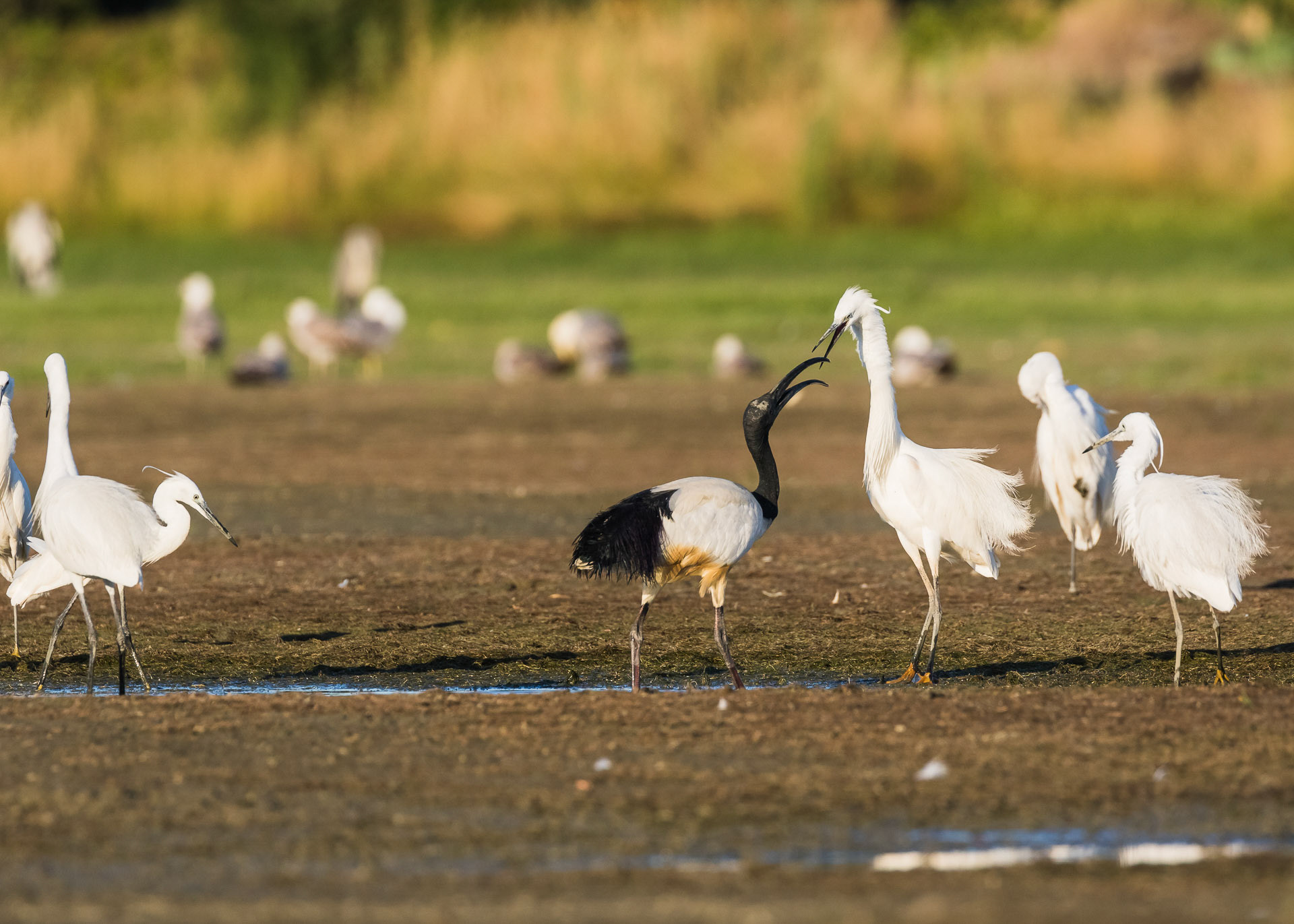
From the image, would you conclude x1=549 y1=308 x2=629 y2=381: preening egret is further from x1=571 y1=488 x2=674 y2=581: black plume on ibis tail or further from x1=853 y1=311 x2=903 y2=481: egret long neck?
x1=571 y1=488 x2=674 y2=581: black plume on ibis tail

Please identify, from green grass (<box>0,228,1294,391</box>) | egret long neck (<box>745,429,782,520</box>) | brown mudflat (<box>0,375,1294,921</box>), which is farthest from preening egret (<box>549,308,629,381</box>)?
egret long neck (<box>745,429,782,520</box>)

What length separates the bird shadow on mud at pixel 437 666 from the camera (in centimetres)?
805

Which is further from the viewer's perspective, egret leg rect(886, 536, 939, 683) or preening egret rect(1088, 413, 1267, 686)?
egret leg rect(886, 536, 939, 683)

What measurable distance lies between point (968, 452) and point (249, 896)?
4.30 meters


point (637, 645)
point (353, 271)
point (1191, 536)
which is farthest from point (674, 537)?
point (353, 271)

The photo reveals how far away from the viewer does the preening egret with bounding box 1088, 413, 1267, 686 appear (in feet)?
24.3

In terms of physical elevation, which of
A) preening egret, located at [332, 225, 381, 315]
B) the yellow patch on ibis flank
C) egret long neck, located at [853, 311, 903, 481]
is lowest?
the yellow patch on ibis flank

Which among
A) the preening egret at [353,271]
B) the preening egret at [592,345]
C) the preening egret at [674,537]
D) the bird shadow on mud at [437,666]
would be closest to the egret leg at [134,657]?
the bird shadow on mud at [437,666]

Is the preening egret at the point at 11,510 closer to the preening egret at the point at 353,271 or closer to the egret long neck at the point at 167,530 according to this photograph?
the egret long neck at the point at 167,530

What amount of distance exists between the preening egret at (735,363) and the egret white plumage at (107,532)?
40.4 ft

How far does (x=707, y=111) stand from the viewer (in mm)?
35750

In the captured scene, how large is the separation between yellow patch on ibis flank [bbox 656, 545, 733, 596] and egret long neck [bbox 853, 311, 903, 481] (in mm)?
809

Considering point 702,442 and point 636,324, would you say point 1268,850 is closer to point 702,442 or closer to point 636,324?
point 702,442

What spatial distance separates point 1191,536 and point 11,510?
4769 mm
